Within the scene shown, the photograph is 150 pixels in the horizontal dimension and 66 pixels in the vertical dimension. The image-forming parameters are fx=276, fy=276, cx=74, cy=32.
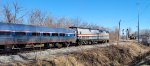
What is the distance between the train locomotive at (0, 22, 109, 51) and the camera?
27.8 meters

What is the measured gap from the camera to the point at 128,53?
42750mm

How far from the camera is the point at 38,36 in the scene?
33.6m

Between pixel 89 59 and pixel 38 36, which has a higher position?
pixel 38 36

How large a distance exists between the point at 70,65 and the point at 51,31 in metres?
12.7

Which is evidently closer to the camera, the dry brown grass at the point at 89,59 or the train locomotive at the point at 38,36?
the dry brown grass at the point at 89,59

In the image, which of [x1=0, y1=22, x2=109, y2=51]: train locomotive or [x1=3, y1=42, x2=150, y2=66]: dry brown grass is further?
[x1=0, y1=22, x2=109, y2=51]: train locomotive

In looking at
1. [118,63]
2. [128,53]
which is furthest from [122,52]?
[118,63]

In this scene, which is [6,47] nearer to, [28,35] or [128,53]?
[28,35]

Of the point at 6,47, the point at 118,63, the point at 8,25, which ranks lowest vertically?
the point at 118,63

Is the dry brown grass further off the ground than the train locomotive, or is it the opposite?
the train locomotive

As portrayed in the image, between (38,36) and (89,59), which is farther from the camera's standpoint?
(38,36)

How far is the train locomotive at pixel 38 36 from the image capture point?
27.8 meters

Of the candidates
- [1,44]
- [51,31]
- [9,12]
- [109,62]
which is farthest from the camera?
[9,12]

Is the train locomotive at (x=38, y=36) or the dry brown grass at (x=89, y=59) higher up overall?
the train locomotive at (x=38, y=36)
